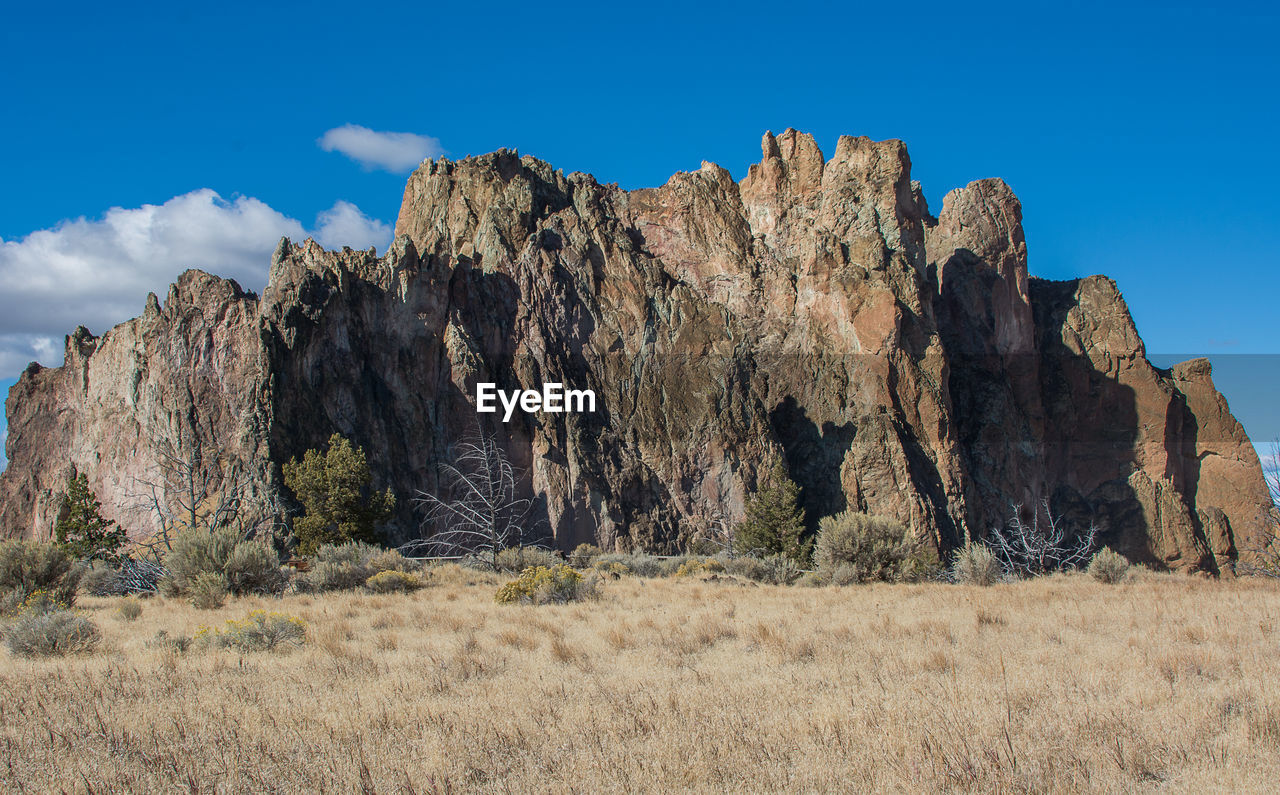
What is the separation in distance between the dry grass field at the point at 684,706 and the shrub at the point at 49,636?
0.30m

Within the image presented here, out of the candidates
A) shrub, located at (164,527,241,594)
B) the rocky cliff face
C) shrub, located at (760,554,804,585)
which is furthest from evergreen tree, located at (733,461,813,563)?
shrub, located at (164,527,241,594)

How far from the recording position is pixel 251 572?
14.6 m

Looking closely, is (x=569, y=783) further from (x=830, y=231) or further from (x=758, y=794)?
(x=830, y=231)

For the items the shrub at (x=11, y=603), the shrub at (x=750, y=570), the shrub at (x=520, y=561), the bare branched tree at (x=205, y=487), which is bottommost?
the shrub at (x=750, y=570)

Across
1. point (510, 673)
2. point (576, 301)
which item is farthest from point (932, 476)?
point (510, 673)

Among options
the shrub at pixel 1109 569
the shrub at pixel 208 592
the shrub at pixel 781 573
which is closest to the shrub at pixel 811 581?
the shrub at pixel 781 573

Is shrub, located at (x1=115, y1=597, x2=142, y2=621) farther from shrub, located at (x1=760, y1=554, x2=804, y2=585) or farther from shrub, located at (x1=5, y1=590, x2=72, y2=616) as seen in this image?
shrub, located at (x1=760, y1=554, x2=804, y2=585)

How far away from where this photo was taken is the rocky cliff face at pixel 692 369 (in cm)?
3516

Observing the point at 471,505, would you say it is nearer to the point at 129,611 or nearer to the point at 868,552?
the point at 868,552

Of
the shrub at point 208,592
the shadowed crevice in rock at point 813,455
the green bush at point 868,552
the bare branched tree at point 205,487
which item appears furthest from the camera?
the shadowed crevice in rock at point 813,455

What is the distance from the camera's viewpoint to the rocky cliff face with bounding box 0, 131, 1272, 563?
1384 inches

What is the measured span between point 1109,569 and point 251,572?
641 inches

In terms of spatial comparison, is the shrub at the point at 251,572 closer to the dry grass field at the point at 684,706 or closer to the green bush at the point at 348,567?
the green bush at the point at 348,567

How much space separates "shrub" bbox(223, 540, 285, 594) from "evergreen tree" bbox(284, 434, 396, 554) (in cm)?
1205
